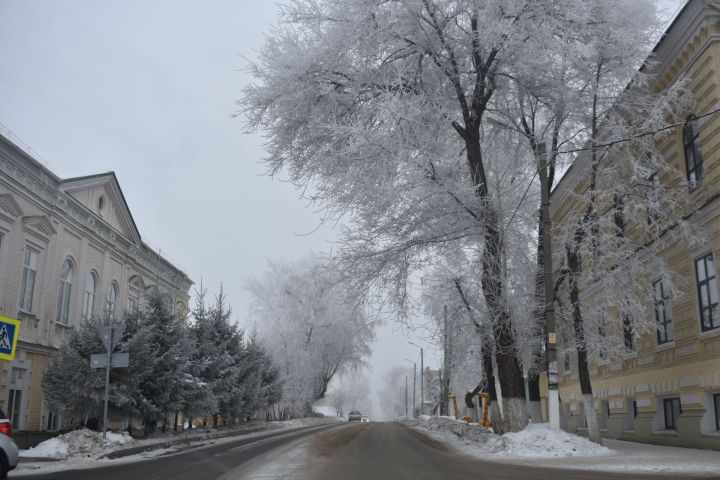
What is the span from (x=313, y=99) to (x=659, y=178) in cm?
1067

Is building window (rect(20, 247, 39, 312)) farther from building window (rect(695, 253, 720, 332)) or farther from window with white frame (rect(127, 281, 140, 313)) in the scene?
building window (rect(695, 253, 720, 332))

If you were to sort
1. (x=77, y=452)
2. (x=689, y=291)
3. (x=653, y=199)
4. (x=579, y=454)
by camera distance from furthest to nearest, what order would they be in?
(x=689, y=291), (x=653, y=199), (x=77, y=452), (x=579, y=454)

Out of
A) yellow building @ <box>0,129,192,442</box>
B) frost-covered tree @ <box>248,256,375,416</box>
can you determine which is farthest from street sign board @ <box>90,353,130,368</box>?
frost-covered tree @ <box>248,256,375,416</box>

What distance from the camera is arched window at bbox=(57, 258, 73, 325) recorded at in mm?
26781

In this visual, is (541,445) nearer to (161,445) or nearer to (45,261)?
(161,445)

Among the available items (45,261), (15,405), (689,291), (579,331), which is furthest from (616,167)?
(15,405)

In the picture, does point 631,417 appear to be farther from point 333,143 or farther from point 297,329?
point 297,329

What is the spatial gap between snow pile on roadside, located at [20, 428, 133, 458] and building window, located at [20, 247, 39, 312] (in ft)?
25.4

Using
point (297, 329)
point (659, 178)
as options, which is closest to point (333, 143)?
point (659, 178)

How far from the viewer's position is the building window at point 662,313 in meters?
20.4

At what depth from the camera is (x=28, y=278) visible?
2419 cm

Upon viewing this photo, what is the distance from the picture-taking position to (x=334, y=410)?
130625mm

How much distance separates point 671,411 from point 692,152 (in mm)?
7740

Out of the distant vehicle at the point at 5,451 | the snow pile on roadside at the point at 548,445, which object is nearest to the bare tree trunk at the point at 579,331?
the snow pile on roadside at the point at 548,445
